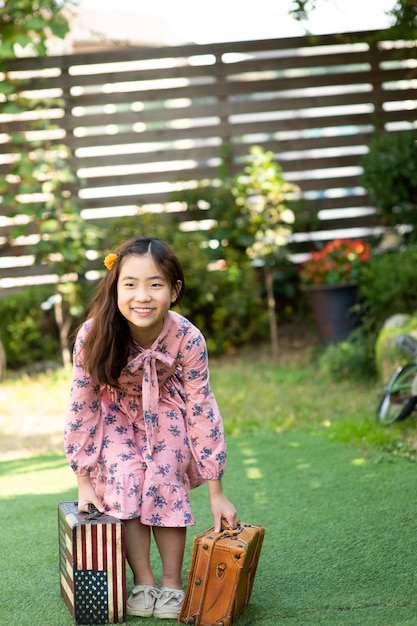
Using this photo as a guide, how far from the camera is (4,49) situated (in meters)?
6.61

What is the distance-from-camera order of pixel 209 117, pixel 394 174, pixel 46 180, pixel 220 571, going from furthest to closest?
1. pixel 209 117
2. pixel 46 180
3. pixel 394 174
4. pixel 220 571

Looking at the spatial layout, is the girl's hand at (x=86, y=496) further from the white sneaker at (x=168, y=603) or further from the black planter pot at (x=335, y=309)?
the black planter pot at (x=335, y=309)

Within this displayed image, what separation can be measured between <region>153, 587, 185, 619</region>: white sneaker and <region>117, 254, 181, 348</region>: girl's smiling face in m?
0.74

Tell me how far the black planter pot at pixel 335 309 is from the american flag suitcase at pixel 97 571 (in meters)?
4.36

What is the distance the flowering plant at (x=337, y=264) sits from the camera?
6461 mm

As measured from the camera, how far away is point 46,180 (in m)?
7.00

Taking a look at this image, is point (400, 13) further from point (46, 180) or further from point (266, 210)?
point (46, 180)

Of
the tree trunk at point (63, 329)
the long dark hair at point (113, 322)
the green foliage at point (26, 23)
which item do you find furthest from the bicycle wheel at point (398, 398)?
the green foliage at point (26, 23)

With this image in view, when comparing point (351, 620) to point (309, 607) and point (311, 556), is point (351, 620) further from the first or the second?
point (311, 556)

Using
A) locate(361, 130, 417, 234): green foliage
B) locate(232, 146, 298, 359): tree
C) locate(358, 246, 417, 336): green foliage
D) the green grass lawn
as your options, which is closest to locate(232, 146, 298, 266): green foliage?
locate(232, 146, 298, 359): tree

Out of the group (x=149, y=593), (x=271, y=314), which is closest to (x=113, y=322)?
(x=149, y=593)

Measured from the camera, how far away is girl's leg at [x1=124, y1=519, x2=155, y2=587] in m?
2.43

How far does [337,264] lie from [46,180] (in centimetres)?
242

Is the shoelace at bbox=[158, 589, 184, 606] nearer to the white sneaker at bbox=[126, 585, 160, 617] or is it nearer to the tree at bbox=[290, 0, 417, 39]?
the white sneaker at bbox=[126, 585, 160, 617]
